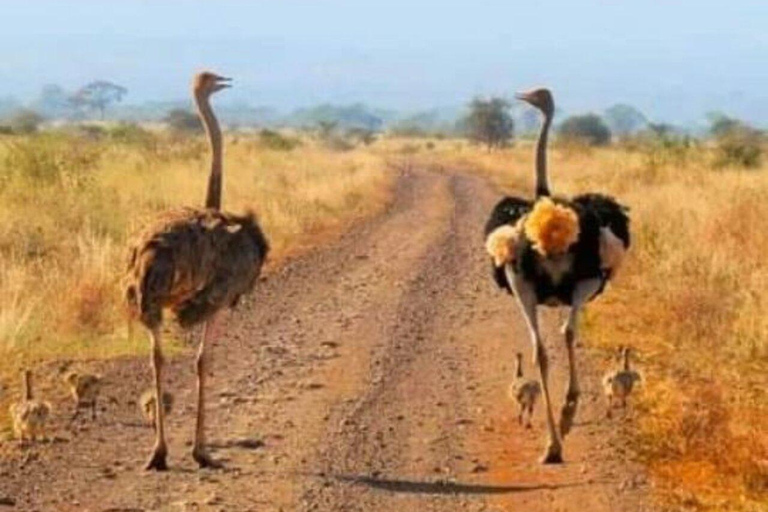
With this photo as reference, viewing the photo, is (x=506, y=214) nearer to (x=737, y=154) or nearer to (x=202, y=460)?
(x=202, y=460)

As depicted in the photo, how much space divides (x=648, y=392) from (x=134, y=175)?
18.6 metres

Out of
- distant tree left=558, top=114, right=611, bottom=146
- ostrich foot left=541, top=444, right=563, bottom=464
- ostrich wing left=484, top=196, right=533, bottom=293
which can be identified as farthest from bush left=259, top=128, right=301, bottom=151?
ostrich foot left=541, top=444, right=563, bottom=464

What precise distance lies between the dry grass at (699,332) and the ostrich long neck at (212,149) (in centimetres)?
298

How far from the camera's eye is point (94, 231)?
20.3 m

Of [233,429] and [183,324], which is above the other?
[183,324]

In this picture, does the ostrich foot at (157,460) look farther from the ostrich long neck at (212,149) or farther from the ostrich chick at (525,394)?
the ostrich chick at (525,394)

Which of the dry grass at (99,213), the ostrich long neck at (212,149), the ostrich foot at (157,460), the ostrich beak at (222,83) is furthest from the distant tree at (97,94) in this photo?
the ostrich foot at (157,460)

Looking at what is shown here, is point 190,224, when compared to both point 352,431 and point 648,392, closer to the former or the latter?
point 352,431

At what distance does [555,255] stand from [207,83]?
2.68m

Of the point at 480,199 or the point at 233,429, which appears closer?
the point at 233,429

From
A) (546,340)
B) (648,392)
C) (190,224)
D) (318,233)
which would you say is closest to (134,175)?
(318,233)

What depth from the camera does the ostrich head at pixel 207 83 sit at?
10805mm

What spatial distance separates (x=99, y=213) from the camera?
72.5 ft

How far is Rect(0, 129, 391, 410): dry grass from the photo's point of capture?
14086 millimetres
